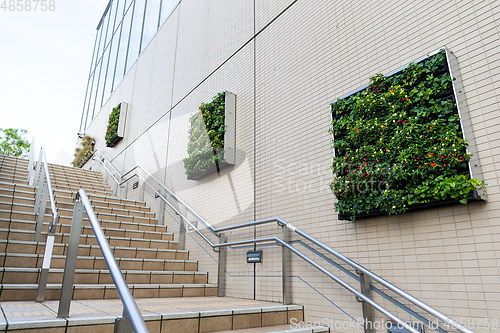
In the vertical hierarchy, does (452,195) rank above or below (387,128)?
below

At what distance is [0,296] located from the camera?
248 cm

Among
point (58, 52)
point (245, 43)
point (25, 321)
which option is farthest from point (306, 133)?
point (58, 52)

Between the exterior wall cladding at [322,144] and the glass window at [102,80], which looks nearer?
the exterior wall cladding at [322,144]

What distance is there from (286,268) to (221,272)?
1.11 meters

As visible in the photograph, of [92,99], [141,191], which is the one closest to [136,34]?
[92,99]

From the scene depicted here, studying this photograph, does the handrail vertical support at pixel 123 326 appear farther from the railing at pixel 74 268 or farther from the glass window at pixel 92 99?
the glass window at pixel 92 99

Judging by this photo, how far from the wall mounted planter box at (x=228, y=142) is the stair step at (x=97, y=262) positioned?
52.5 inches

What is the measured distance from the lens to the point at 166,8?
8352mm

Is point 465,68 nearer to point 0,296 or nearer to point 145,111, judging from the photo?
point 0,296

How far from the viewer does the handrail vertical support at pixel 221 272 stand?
3.89m

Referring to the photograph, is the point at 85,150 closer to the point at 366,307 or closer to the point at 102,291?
→ the point at 102,291

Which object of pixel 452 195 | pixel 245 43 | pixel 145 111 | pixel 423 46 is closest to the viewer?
pixel 452 195

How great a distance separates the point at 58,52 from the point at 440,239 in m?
16.0

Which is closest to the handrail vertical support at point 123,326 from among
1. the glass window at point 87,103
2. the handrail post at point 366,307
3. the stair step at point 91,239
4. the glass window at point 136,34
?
the handrail post at point 366,307
